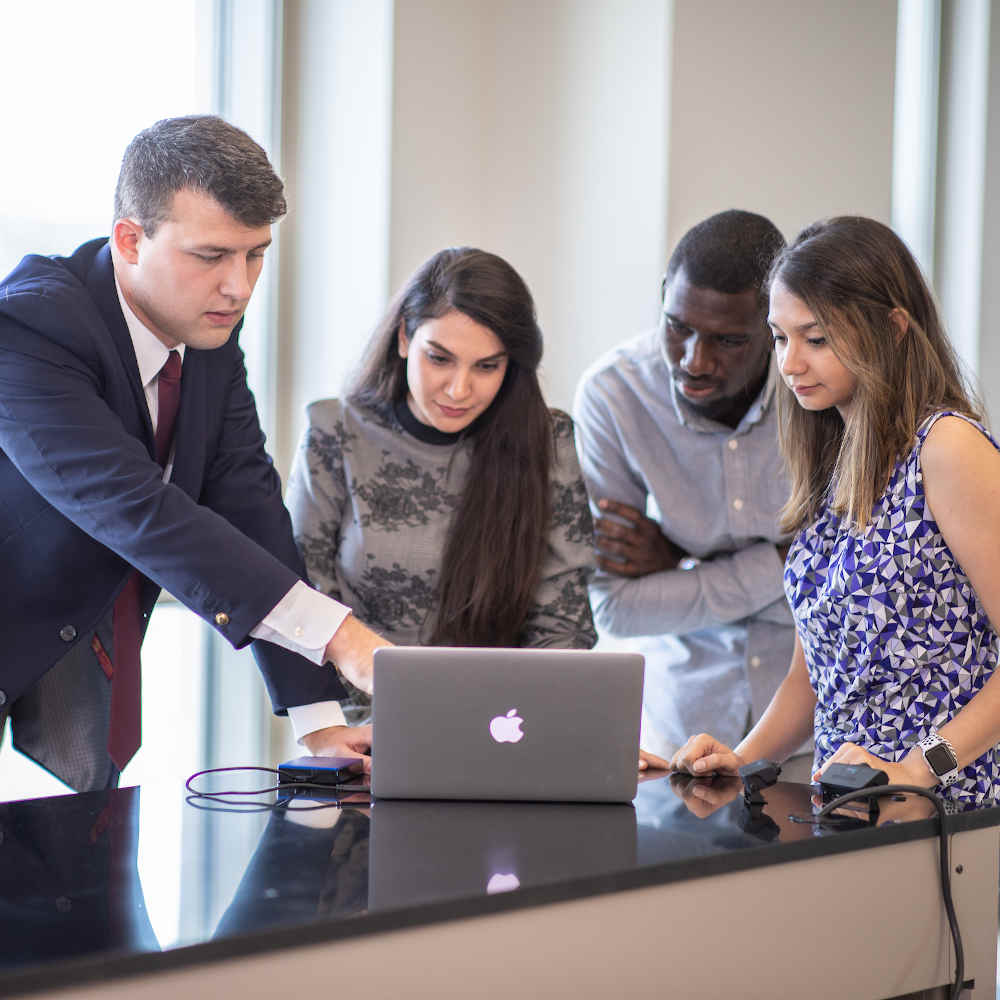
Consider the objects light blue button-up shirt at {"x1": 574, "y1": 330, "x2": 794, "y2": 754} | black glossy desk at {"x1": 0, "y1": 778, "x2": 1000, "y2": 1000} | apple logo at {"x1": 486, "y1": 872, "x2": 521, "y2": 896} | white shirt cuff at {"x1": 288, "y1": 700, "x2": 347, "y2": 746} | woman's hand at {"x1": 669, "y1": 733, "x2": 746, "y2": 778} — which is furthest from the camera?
light blue button-up shirt at {"x1": 574, "y1": 330, "x2": 794, "y2": 754}

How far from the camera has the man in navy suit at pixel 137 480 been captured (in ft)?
5.35

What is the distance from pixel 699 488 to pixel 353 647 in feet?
3.33

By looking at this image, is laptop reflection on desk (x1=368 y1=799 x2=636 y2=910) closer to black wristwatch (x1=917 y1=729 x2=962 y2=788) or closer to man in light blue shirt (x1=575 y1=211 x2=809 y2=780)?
black wristwatch (x1=917 y1=729 x2=962 y2=788)

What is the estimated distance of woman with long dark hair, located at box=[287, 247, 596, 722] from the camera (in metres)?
2.20

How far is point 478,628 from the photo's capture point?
7.18 feet

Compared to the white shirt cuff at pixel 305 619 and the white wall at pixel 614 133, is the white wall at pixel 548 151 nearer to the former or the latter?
the white wall at pixel 614 133

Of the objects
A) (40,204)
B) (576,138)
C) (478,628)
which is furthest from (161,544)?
(576,138)

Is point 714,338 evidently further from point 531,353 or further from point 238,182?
point 238,182

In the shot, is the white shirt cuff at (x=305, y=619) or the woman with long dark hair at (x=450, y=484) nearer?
the white shirt cuff at (x=305, y=619)

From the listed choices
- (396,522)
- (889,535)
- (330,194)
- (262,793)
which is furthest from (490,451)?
(330,194)

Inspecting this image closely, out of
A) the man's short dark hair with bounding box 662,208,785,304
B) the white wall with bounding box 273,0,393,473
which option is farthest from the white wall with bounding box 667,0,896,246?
the white wall with bounding box 273,0,393,473

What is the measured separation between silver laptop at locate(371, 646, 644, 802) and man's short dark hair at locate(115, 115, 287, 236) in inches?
27.7

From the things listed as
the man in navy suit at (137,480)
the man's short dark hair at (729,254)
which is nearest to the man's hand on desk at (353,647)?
the man in navy suit at (137,480)

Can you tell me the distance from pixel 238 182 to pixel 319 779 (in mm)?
809
